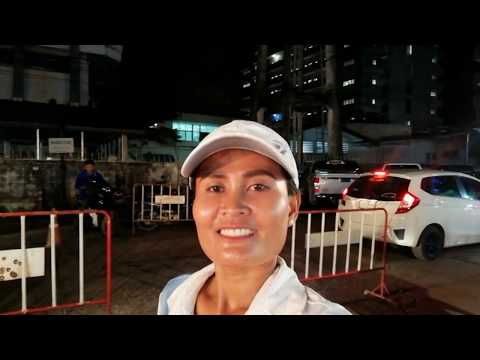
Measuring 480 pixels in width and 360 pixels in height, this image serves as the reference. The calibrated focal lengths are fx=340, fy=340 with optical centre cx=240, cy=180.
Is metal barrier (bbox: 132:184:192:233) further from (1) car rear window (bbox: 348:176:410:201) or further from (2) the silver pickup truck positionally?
(2) the silver pickup truck

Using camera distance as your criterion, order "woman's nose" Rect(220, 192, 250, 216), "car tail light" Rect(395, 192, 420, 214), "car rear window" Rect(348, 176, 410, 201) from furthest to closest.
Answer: "car rear window" Rect(348, 176, 410, 201) → "car tail light" Rect(395, 192, 420, 214) → "woman's nose" Rect(220, 192, 250, 216)

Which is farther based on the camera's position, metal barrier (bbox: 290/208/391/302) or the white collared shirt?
metal barrier (bbox: 290/208/391/302)

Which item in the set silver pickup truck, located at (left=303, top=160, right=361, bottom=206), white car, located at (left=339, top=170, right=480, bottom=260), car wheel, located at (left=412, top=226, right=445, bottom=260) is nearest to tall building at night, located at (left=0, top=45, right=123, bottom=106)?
silver pickup truck, located at (left=303, top=160, right=361, bottom=206)

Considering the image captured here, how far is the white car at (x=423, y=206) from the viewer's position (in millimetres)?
5598

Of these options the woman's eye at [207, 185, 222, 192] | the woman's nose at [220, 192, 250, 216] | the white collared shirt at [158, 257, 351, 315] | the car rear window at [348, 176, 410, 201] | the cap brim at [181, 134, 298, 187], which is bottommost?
the white collared shirt at [158, 257, 351, 315]

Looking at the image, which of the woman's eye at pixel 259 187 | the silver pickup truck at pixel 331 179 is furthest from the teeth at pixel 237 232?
the silver pickup truck at pixel 331 179

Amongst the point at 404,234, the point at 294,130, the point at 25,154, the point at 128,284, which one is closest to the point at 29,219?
the point at 25,154

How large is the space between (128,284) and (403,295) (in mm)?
3613

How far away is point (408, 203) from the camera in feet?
18.3

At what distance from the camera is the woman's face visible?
1299 mm

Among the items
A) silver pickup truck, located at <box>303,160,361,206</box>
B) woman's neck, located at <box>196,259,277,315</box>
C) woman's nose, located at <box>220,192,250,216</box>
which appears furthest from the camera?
silver pickup truck, located at <box>303,160,361,206</box>

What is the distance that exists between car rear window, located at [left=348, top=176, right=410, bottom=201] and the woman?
191 inches
